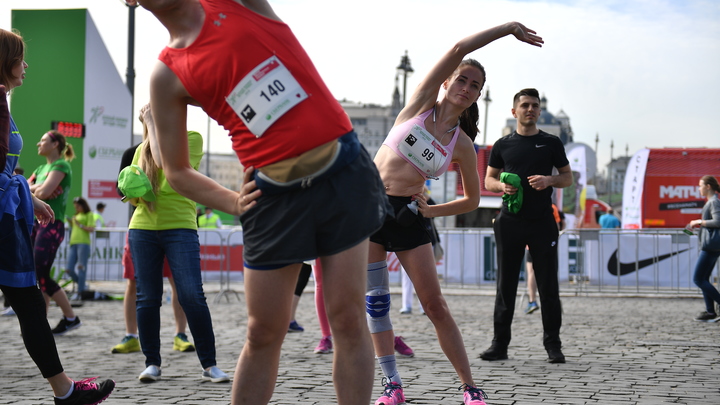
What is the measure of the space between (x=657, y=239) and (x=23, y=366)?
41.4ft

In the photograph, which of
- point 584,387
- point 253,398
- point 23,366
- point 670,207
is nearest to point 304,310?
point 23,366

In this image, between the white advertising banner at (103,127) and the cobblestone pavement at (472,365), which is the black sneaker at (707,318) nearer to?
the cobblestone pavement at (472,365)

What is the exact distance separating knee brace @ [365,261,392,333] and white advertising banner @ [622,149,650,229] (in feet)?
67.9

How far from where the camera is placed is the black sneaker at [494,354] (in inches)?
247

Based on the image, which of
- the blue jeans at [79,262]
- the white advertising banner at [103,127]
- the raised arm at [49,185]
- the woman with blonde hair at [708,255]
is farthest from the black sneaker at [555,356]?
the white advertising banner at [103,127]

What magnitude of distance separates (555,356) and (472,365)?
26.2 inches

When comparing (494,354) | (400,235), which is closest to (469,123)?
(400,235)

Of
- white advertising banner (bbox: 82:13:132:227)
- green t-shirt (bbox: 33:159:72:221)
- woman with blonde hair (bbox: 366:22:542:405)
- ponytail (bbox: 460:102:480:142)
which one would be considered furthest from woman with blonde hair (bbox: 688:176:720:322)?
white advertising banner (bbox: 82:13:132:227)

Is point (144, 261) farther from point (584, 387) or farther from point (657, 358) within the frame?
point (657, 358)

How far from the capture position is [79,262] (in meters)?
13.1

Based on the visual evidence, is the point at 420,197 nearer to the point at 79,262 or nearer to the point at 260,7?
the point at 260,7

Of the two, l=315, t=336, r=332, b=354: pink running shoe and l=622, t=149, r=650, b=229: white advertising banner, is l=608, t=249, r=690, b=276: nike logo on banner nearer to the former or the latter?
l=622, t=149, r=650, b=229: white advertising banner

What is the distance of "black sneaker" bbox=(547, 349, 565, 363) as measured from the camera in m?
6.11

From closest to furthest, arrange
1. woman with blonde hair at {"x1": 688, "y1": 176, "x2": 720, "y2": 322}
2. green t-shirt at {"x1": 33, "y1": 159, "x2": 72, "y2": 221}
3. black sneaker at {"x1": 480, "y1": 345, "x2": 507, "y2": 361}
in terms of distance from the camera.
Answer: black sneaker at {"x1": 480, "y1": 345, "x2": 507, "y2": 361} → green t-shirt at {"x1": 33, "y1": 159, "x2": 72, "y2": 221} → woman with blonde hair at {"x1": 688, "y1": 176, "x2": 720, "y2": 322}
